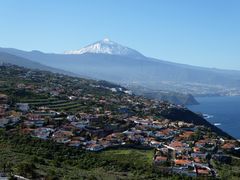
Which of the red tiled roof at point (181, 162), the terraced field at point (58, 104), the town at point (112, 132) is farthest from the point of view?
the terraced field at point (58, 104)

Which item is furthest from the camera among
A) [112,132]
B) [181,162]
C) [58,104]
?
[58,104]

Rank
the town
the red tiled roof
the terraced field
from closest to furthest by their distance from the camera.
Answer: the red tiled roof, the town, the terraced field

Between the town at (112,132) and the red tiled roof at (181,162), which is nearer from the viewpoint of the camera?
the red tiled roof at (181,162)

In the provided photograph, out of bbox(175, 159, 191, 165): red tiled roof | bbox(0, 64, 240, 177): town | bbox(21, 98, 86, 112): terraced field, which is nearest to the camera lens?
bbox(175, 159, 191, 165): red tiled roof

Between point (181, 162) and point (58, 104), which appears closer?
point (181, 162)

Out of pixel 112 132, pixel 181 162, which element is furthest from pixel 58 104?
pixel 181 162

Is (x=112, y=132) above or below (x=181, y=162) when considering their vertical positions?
below

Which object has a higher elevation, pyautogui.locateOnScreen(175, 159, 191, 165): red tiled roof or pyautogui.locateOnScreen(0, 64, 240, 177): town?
pyautogui.locateOnScreen(175, 159, 191, 165): red tiled roof

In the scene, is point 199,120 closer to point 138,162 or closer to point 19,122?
point 19,122

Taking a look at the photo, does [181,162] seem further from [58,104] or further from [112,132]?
[58,104]

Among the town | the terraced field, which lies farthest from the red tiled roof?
the terraced field

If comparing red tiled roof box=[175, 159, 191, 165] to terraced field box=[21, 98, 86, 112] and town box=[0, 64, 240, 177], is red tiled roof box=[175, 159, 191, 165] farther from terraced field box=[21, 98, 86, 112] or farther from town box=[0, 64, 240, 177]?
terraced field box=[21, 98, 86, 112]

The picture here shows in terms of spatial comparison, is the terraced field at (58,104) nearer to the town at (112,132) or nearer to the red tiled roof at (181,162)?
the town at (112,132)

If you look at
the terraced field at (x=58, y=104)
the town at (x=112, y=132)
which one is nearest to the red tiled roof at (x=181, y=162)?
the town at (x=112, y=132)
